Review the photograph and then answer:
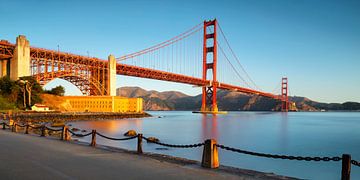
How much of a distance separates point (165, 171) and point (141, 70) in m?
63.3

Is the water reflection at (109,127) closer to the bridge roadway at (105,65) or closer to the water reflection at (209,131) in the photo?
the water reflection at (209,131)

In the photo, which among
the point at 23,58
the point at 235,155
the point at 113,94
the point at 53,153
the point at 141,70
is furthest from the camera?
the point at 113,94

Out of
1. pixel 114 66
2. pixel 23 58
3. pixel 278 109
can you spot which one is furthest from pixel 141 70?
pixel 278 109

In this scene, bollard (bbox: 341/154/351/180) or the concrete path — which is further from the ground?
bollard (bbox: 341/154/351/180)

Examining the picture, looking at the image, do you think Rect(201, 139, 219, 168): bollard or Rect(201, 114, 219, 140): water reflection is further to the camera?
Rect(201, 114, 219, 140): water reflection

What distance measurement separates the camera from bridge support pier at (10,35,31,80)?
5312 centimetres

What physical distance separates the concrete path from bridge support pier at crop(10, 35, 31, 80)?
162ft

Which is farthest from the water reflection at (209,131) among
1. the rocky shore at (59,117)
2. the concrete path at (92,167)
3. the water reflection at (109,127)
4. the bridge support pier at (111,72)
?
the bridge support pier at (111,72)

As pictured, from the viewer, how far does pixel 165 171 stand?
7.47 meters

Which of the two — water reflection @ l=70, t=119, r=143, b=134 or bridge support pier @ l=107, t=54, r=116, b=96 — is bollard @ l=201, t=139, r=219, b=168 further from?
bridge support pier @ l=107, t=54, r=116, b=96

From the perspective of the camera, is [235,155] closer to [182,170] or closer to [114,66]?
[182,170]

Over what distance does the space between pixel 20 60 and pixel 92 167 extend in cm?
5336

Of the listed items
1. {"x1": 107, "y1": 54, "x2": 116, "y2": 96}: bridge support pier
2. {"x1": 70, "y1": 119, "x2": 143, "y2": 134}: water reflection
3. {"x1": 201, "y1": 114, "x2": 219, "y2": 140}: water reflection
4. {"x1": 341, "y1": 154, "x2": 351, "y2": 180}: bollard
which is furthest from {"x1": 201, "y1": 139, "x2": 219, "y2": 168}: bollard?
{"x1": 107, "y1": 54, "x2": 116, "y2": 96}: bridge support pier

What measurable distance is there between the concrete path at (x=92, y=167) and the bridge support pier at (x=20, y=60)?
49457mm
